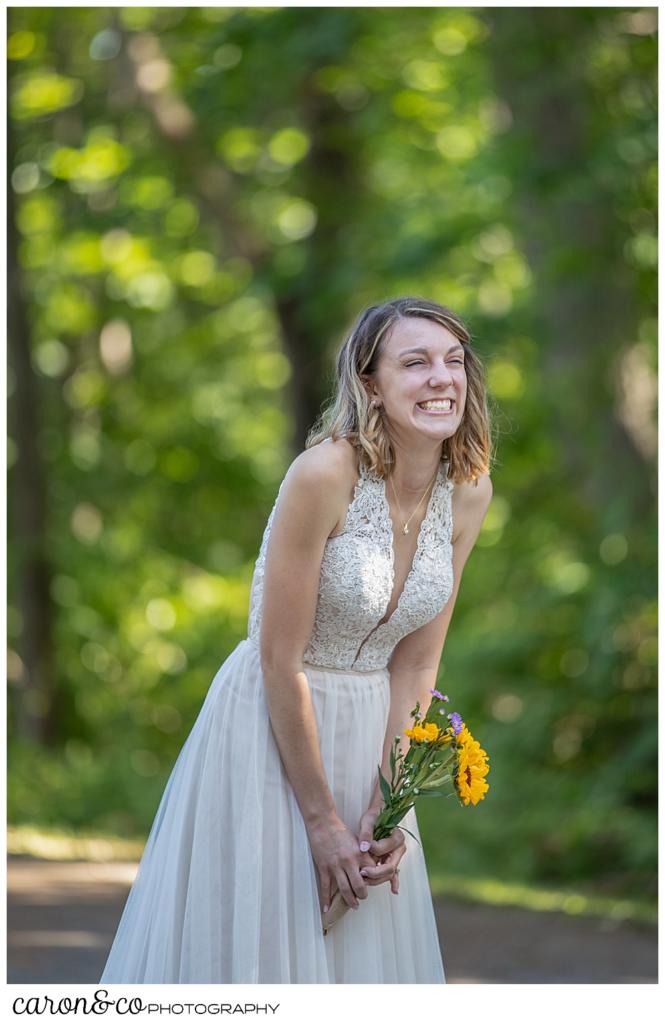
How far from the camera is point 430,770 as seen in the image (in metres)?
2.62

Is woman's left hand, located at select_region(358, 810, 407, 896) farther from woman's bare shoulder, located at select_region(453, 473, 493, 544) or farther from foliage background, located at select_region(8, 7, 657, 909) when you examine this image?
foliage background, located at select_region(8, 7, 657, 909)

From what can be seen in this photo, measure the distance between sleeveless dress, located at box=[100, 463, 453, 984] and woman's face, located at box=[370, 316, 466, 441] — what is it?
6.3 inches

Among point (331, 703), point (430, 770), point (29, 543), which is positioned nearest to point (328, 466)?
point (331, 703)

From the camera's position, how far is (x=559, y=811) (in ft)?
25.6

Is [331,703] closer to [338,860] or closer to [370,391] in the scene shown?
[338,860]

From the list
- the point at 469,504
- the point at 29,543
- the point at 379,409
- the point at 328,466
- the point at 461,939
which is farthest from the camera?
the point at 29,543

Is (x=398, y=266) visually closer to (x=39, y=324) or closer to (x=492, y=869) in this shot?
(x=492, y=869)

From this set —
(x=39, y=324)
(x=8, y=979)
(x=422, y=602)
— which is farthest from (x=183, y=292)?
(x=422, y=602)

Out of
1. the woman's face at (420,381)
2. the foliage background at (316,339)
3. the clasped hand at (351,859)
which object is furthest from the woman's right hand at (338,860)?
the foliage background at (316,339)

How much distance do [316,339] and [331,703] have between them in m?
8.17

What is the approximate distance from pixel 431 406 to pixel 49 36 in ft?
32.2

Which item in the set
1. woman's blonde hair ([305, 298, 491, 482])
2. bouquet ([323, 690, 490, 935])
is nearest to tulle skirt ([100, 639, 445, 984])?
bouquet ([323, 690, 490, 935])

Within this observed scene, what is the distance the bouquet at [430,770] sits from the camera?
2580 mm

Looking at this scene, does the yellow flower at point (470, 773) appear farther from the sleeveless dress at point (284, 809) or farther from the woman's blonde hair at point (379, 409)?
the woman's blonde hair at point (379, 409)
